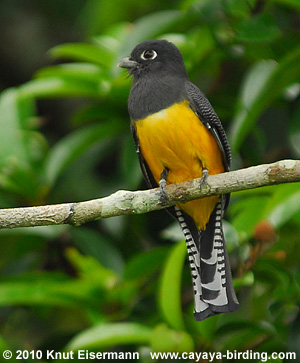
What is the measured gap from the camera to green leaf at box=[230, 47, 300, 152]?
155 inches

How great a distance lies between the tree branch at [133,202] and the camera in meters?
3.05

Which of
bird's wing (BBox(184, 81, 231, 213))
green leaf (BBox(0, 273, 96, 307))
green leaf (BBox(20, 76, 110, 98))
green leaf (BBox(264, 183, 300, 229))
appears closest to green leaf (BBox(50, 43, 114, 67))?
green leaf (BBox(20, 76, 110, 98))

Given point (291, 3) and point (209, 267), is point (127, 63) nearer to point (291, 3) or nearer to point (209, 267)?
point (291, 3)

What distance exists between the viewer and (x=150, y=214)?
477cm

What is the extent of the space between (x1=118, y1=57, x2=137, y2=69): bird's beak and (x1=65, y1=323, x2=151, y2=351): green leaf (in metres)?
1.67

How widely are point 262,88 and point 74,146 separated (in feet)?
4.51

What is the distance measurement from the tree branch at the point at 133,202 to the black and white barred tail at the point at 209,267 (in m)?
0.62

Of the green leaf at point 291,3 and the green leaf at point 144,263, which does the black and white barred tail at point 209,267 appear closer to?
the green leaf at point 144,263

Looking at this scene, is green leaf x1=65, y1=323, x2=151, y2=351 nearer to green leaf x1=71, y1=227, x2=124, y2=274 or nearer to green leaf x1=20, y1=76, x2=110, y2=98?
green leaf x1=71, y1=227, x2=124, y2=274

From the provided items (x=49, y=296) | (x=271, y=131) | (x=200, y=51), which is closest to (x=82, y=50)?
(x=200, y=51)

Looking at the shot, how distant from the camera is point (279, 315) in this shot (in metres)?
3.93

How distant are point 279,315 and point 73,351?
126 centimetres

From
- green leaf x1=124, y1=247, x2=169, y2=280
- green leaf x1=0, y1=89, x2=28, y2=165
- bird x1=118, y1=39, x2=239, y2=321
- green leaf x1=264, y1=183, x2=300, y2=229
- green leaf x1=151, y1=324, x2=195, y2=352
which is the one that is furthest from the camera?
green leaf x1=0, y1=89, x2=28, y2=165

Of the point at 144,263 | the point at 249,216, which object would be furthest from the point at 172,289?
the point at 249,216
